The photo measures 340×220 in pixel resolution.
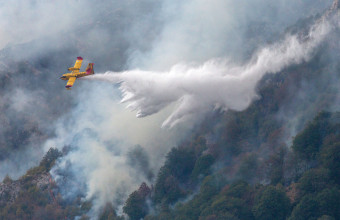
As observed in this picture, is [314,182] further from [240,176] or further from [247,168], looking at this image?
[240,176]

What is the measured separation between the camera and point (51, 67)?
146875 mm

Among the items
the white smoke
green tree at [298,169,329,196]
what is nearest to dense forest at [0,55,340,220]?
green tree at [298,169,329,196]

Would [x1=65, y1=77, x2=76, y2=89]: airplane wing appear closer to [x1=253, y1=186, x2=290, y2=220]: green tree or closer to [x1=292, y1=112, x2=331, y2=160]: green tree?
[x1=253, y1=186, x2=290, y2=220]: green tree

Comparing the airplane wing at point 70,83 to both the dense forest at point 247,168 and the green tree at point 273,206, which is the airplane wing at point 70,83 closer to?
the dense forest at point 247,168

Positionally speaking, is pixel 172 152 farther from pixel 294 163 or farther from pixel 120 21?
pixel 120 21

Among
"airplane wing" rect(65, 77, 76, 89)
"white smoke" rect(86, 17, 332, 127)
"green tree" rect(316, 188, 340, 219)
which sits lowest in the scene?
"green tree" rect(316, 188, 340, 219)

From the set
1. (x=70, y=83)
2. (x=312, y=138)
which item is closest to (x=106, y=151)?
(x=70, y=83)

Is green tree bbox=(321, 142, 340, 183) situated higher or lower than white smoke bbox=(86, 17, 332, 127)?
lower

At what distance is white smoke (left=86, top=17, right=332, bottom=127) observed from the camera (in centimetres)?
10738

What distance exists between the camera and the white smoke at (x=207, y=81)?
107 meters

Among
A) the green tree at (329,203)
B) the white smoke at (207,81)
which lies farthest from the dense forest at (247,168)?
the white smoke at (207,81)

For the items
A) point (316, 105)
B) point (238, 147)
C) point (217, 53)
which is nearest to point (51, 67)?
point (217, 53)

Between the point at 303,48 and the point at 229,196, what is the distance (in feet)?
91.9

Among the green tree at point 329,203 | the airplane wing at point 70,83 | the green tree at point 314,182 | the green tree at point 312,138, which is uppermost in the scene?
the airplane wing at point 70,83
